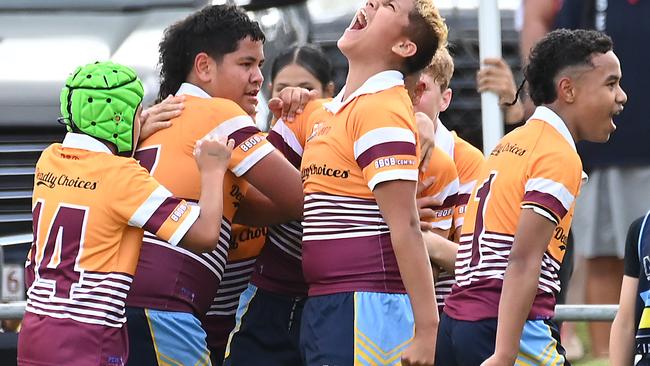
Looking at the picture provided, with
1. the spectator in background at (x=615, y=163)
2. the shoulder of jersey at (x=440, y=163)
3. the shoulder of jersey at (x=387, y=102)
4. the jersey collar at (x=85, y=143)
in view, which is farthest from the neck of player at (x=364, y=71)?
the spectator in background at (x=615, y=163)

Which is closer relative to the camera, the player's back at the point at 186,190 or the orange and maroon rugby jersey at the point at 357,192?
the orange and maroon rugby jersey at the point at 357,192

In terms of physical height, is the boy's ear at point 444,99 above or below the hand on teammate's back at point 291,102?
above

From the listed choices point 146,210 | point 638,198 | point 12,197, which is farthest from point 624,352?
point 12,197

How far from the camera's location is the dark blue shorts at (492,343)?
5.24 m

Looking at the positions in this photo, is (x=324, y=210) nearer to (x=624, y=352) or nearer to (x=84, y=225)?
(x=84, y=225)

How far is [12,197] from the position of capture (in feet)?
25.1

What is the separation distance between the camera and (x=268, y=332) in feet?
19.5

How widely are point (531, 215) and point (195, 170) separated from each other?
117 cm

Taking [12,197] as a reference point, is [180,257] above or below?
below

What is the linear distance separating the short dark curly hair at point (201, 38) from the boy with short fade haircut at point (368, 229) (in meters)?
0.55

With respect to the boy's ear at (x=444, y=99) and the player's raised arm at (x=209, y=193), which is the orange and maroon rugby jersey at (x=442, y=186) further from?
the player's raised arm at (x=209, y=193)

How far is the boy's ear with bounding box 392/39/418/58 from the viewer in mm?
5386

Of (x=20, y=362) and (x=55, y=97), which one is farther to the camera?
(x=55, y=97)

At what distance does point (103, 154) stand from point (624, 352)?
1903 mm
